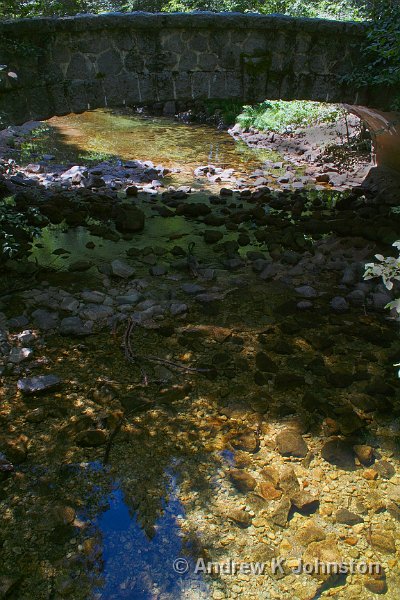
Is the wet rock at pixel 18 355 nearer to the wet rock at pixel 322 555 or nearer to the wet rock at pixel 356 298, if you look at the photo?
the wet rock at pixel 322 555

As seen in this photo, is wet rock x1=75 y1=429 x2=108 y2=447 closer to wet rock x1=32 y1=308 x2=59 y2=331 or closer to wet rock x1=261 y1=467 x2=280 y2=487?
wet rock x1=261 y1=467 x2=280 y2=487

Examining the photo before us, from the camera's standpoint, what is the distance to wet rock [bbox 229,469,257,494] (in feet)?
10.4

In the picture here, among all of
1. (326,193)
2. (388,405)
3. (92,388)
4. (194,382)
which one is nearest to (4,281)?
(92,388)

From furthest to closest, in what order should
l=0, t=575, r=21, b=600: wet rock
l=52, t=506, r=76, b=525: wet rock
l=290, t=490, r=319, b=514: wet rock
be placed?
1. l=290, t=490, r=319, b=514: wet rock
2. l=52, t=506, r=76, b=525: wet rock
3. l=0, t=575, r=21, b=600: wet rock

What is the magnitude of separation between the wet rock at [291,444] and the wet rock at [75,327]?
78.2 inches

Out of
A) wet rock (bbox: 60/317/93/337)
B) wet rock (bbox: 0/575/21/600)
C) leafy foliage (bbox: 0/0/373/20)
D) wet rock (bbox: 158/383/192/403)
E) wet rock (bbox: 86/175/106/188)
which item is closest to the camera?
wet rock (bbox: 0/575/21/600)

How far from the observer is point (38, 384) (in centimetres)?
382

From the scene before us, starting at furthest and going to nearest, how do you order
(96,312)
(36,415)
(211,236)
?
(211,236) < (96,312) < (36,415)

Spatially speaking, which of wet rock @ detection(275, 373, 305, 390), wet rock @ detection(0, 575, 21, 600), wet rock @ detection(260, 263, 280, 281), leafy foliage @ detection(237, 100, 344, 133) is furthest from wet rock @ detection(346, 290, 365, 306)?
leafy foliage @ detection(237, 100, 344, 133)

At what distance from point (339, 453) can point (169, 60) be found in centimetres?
537

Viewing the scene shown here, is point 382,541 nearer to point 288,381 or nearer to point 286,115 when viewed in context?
point 288,381

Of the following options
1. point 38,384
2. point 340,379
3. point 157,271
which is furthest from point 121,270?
point 340,379

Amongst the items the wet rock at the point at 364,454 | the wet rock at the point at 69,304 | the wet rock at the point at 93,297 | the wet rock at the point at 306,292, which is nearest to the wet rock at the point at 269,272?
the wet rock at the point at 306,292

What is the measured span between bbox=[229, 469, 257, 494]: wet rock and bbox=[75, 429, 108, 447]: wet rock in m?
0.89
